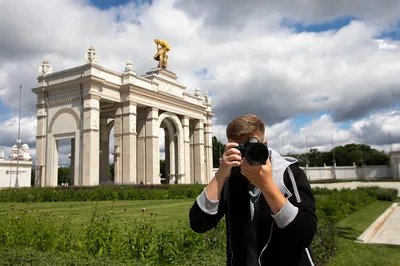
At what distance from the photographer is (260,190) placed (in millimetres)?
1996

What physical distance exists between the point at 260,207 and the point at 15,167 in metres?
40.2

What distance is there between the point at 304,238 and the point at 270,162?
47cm

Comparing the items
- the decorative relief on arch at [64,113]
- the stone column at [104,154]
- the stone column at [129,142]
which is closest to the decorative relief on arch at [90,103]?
the decorative relief on arch at [64,113]

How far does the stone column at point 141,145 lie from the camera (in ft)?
113

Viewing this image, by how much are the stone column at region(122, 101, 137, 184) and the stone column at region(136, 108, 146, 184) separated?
2.20 meters

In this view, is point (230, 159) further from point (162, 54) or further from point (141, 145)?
point (162, 54)

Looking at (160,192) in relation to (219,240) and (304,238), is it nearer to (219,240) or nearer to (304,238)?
(219,240)

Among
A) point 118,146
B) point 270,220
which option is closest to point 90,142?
point 118,146

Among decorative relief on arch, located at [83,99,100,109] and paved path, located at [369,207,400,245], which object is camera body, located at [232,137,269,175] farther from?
decorative relief on arch, located at [83,99,100,109]

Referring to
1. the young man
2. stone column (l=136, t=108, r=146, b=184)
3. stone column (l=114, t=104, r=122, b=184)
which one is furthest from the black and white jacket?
stone column (l=136, t=108, r=146, b=184)

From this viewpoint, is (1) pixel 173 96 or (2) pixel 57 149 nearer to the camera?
(2) pixel 57 149

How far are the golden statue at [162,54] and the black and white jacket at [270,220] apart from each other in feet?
125

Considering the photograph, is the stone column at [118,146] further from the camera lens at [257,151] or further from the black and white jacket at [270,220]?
the camera lens at [257,151]

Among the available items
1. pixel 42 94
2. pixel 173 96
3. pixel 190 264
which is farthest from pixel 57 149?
pixel 190 264
